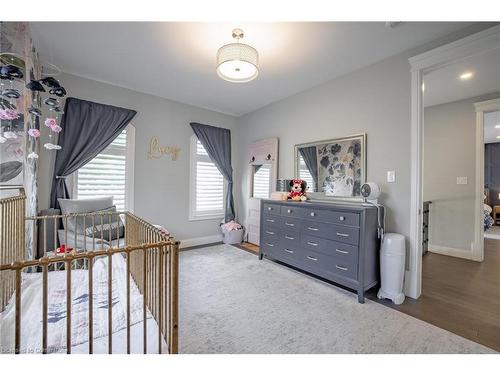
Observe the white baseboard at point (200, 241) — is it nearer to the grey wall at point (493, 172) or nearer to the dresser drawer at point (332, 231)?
the dresser drawer at point (332, 231)

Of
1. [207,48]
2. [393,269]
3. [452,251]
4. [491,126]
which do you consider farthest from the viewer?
[491,126]

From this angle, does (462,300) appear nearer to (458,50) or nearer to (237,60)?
(458,50)

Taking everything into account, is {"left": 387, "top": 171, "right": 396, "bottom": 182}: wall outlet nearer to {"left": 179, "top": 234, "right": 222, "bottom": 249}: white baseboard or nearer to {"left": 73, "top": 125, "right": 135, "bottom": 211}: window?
{"left": 179, "top": 234, "right": 222, "bottom": 249}: white baseboard

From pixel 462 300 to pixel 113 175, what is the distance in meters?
4.34

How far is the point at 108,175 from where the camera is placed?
3178 millimetres

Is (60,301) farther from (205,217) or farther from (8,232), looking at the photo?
(205,217)

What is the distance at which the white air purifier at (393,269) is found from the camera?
2119 millimetres

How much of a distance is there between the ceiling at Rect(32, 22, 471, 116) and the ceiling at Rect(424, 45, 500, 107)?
834 millimetres

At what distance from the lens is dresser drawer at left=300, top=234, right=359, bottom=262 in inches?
87.4

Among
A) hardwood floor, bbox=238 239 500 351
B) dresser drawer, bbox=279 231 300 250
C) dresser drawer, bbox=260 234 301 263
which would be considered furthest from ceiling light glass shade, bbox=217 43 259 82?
hardwood floor, bbox=238 239 500 351

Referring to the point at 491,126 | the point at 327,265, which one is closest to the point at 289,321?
the point at 327,265

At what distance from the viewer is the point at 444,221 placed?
3668 millimetres

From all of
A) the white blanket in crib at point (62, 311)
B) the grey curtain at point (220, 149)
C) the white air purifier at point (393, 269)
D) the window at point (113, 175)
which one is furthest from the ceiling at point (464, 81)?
the window at point (113, 175)
